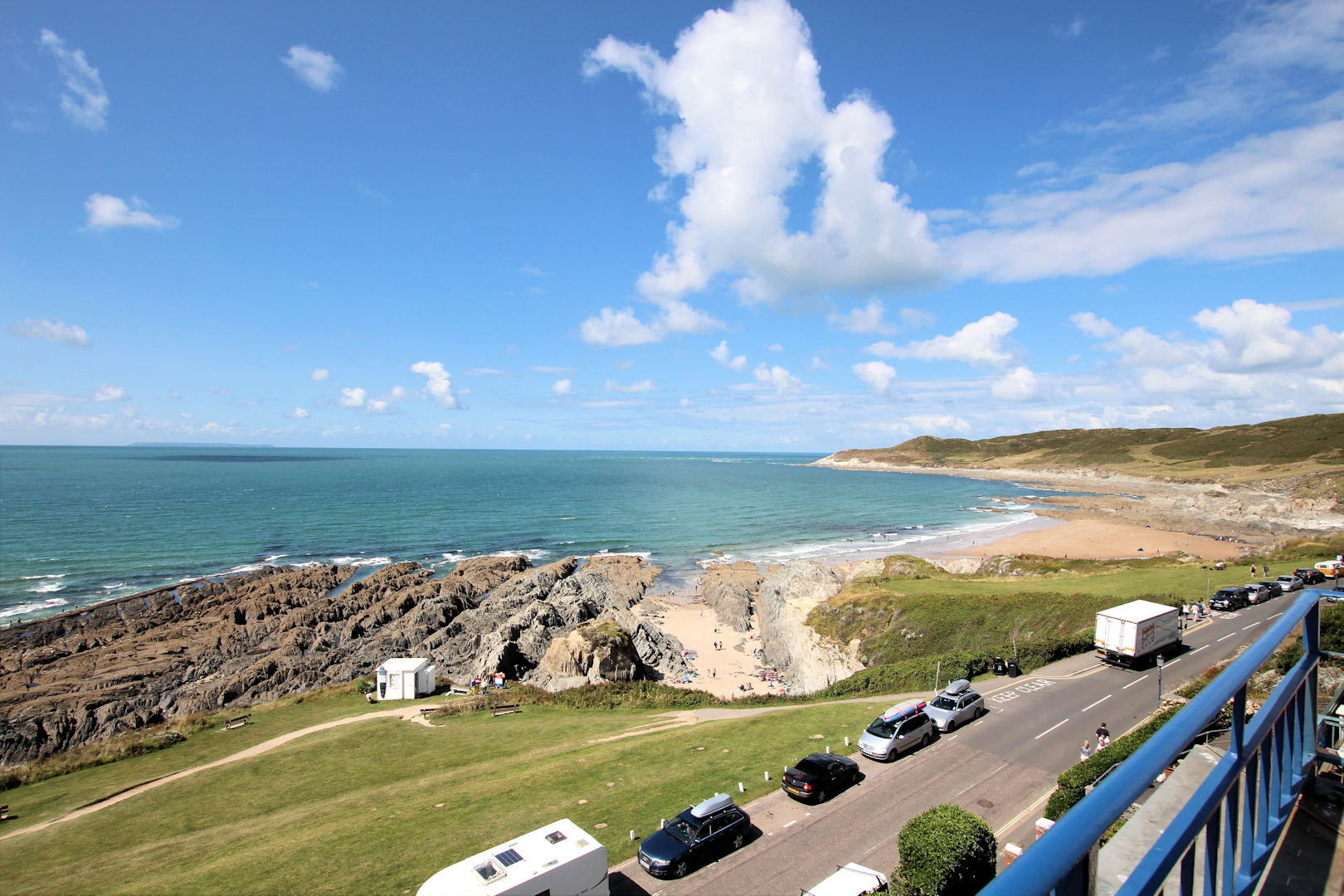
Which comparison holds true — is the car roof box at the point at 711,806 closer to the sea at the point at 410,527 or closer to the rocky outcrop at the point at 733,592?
the rocky outcrop at the point at 733,592

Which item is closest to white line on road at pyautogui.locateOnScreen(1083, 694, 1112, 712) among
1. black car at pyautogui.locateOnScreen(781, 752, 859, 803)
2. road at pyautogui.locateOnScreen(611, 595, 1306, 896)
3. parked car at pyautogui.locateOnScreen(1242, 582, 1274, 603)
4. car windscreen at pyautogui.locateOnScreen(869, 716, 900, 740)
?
road at pyautogui.locateOnScreen(611, 595, 1306, 896)

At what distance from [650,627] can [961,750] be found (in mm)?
27584

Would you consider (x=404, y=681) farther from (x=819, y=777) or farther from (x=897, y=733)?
(x=897, y=733)

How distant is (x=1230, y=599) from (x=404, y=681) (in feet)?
169

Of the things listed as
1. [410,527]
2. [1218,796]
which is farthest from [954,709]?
[410,527]

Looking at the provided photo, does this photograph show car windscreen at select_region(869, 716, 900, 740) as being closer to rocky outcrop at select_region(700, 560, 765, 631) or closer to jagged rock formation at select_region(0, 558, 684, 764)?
jagged rock formation at select_region(0, 558, 684, 764)

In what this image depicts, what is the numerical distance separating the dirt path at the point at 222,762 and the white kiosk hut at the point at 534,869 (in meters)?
19.3

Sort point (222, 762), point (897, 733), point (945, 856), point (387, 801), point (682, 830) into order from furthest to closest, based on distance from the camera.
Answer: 1. point (222, 762)
2. point (387, 801)
3. point (897, 733)
4. point (682, 830)
5. point (945, 856)

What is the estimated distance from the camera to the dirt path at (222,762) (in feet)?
75.8

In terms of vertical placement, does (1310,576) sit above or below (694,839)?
above

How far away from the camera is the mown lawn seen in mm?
18250

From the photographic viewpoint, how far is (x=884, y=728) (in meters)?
22.3

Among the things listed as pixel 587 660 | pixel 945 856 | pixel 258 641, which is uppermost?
pixel 945 856

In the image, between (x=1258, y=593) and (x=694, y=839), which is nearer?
(x=694, y=839)
